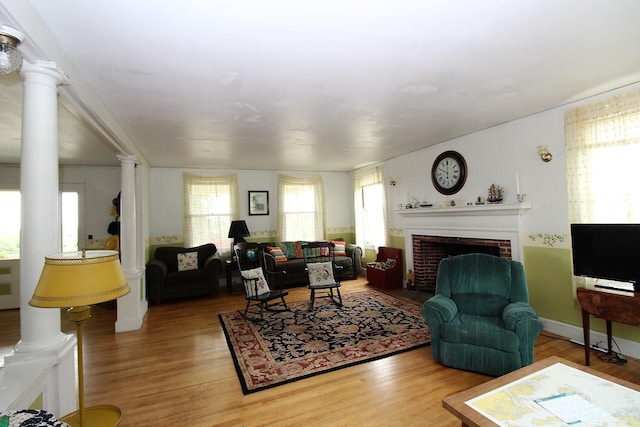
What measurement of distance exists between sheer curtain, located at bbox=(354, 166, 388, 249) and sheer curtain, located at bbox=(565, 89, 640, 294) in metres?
3.27

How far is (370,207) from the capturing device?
678cm

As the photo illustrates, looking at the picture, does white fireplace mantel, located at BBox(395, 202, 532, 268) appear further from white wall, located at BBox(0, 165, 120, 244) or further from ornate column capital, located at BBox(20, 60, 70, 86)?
white wall, located at BBox(0, 165, 120, 244)

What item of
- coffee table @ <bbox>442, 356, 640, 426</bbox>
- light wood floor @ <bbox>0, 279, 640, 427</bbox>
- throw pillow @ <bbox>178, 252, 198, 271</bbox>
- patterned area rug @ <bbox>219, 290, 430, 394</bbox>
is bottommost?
light wood floor @ <bbox>0, 279, 640, 427</bbox>

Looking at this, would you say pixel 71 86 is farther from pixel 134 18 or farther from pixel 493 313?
pixel 493 313

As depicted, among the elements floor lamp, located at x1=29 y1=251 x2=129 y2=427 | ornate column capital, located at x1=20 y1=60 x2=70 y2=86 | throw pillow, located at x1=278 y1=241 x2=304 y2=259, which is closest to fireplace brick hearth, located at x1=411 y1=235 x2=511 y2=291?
throw pillow, located at x1=278 y1=241 x2=304 y2=259

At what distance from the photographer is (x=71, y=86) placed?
1907 mm

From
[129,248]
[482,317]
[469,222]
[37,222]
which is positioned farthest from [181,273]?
[469,222]

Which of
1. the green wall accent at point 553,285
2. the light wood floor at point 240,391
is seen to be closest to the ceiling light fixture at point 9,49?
the light wood floor at point 240,391

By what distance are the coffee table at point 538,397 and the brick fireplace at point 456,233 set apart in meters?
2.16

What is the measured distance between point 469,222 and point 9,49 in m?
4.78

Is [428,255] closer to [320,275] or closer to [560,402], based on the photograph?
[320,275]

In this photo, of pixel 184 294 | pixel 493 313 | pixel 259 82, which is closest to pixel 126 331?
pixel 184 294

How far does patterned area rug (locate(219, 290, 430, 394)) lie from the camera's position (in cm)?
281

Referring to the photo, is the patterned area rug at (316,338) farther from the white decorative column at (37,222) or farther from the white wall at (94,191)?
the white wall at (94,191)
